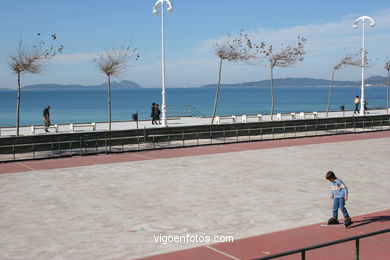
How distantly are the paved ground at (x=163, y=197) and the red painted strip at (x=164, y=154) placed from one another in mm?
76

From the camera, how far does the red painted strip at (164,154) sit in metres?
18.1

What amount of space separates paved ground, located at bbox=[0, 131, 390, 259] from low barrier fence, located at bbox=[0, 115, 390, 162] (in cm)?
152

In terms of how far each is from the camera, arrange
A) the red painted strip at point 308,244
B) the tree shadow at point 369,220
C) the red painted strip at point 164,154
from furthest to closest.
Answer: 1. the red painted strip at point 164,154
2. the tree shadow at point 369,220
3. the red painted strip at point 308,244

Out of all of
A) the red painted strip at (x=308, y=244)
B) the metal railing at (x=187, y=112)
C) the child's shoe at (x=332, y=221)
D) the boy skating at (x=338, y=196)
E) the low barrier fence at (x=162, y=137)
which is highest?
the metal railing at (x=187, y=112)

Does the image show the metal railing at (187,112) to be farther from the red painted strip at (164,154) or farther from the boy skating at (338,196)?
the boy skating at (338,196)

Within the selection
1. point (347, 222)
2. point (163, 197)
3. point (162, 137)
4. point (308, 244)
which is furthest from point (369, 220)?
point (162, 137)

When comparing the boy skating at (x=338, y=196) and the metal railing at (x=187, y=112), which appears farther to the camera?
the metal railing at (x=187, y=112)

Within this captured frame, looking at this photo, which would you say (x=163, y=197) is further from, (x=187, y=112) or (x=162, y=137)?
(x=187, y=112)

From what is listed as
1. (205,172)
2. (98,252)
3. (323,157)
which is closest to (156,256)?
(98,252)

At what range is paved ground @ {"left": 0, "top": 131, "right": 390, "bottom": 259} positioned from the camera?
9.23 meters

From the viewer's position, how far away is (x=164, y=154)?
2080cm

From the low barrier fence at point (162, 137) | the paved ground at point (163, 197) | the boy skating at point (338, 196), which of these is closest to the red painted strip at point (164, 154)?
the paved ground at point (163, 197)

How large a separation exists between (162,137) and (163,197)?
11.4 meters

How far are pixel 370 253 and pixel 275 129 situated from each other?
19422mm
